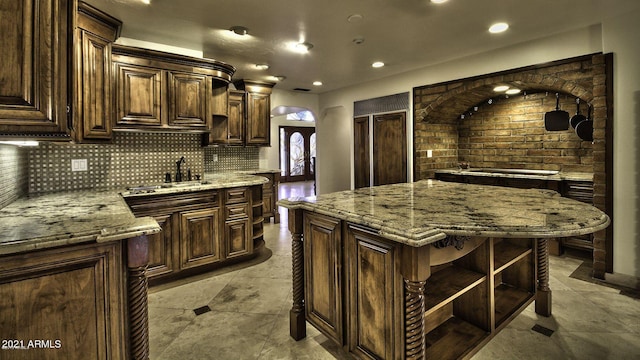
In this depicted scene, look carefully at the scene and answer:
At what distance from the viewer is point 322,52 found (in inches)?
160

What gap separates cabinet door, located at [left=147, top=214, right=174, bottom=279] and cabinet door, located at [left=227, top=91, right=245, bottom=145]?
2124 mm

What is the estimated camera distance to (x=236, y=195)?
346 cm

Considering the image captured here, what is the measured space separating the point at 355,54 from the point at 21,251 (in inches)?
152

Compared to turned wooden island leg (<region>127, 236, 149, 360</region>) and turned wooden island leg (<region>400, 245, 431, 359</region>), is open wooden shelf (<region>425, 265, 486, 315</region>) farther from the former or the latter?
turned wooden island leg (<region>127, 236, 149, 360</region>)

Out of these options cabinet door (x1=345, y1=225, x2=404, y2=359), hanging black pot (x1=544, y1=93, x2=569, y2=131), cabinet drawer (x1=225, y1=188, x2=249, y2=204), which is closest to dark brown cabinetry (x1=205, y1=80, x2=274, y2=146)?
cabinet drawer (x1=225, y1=188, x2=249, y2=204)

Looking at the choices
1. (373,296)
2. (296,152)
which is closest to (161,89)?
(373,296)

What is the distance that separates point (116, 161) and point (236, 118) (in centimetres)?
202

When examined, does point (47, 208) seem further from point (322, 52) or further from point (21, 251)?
point (322, 52)

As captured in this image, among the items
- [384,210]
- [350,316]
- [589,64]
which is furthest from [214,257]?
[589,64]

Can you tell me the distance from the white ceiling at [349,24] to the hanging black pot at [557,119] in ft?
4.00

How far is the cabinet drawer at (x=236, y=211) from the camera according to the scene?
3.39 metres

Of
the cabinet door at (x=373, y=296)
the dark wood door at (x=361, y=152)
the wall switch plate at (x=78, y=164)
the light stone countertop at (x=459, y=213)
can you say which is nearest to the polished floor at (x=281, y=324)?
the cabinet door at (x=373, y=296)

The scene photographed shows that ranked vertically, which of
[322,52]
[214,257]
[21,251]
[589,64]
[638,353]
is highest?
[322,52]

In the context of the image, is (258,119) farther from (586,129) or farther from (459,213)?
(586,129)
